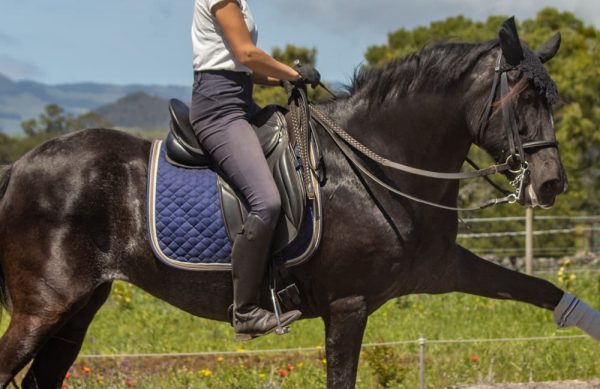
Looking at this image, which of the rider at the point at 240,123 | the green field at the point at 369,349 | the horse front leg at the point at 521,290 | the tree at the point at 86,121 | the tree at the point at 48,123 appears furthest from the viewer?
the tree at the point at 48,123

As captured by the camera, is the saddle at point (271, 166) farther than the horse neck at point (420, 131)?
No

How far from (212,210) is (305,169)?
561 millimetres

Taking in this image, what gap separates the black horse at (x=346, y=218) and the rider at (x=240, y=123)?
24cm

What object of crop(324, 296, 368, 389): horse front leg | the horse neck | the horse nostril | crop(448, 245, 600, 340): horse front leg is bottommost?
crop(324, 296, 368, 389): horse front leg

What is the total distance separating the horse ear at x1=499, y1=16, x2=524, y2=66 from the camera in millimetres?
4461

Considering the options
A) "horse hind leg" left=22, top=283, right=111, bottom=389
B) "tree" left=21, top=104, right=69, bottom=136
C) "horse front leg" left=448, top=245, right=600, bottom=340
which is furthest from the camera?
"tree" left=21, top=104, right=69, bottom=136

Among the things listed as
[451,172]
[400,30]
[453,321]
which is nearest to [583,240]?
[453,321]

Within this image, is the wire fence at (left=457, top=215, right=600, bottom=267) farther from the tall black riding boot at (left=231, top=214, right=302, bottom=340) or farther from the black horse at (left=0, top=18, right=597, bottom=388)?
the tall black riding boot at (left=231, top=214, right=302, bottom=340)

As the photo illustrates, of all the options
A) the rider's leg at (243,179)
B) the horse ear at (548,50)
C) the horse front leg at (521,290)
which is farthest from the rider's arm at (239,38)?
the horse front leg at (521,290)

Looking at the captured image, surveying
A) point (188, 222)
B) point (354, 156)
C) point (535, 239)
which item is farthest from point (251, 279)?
point (535, 239)

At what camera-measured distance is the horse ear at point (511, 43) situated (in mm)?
4461

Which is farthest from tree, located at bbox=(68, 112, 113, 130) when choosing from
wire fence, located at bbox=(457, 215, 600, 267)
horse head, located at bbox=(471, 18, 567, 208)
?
horse head, located at bbox=(471, 18, 567, 208)

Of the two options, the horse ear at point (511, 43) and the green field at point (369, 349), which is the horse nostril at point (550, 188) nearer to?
the horse ear at point (511, 43)

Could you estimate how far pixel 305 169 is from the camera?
Result: 470 cm
